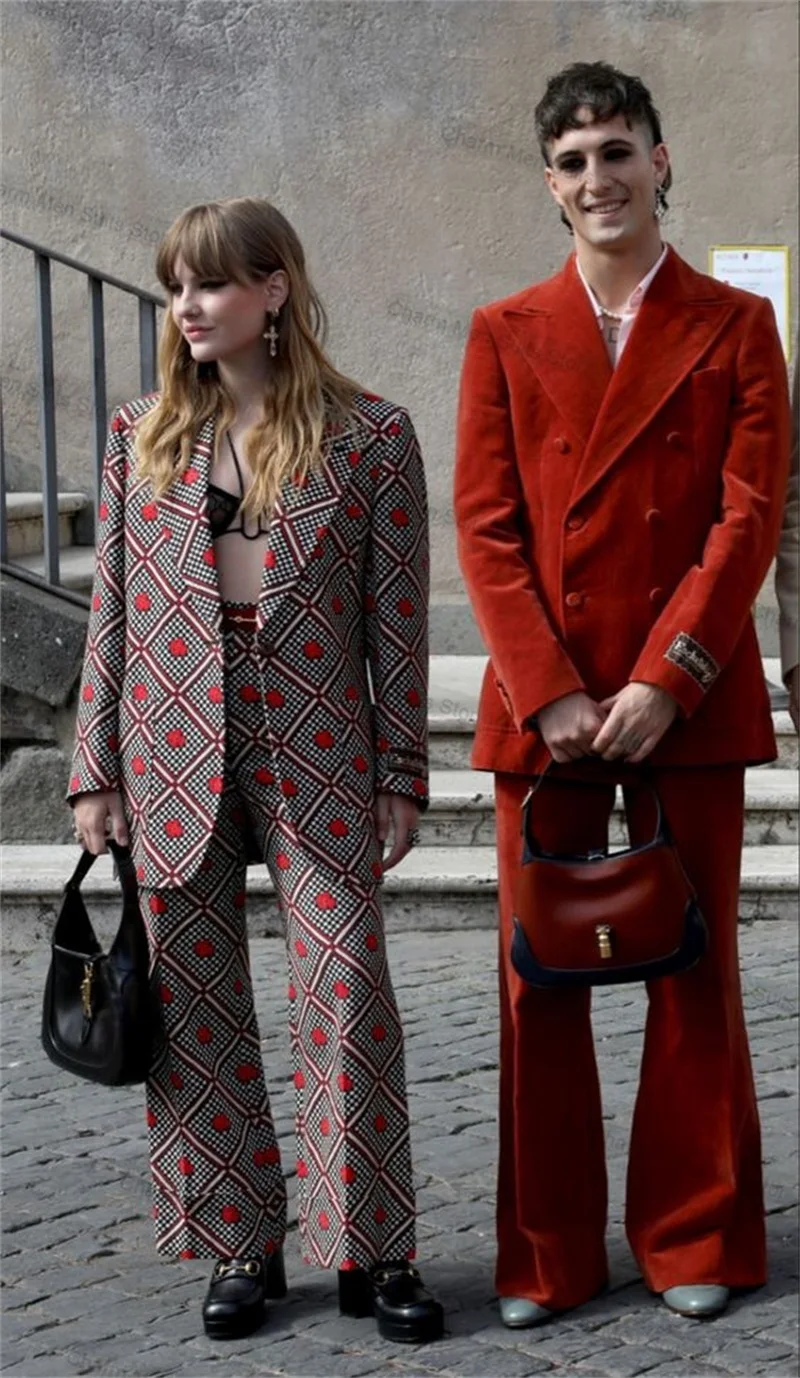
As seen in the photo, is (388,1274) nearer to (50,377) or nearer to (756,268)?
(50,377)

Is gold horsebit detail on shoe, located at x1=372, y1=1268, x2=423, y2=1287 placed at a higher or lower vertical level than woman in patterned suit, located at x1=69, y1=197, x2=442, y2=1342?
lower

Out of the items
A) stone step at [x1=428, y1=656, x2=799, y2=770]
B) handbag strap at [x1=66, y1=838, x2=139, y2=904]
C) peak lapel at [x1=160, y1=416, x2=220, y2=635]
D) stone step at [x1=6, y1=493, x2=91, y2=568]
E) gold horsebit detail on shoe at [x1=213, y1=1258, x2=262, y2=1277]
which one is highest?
peak lapel at [x1=160, y1=416, x2=220, y2=635]

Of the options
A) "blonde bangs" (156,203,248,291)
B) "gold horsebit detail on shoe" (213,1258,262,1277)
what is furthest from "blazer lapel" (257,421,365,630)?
"gold horsebit detail on shoe" (213,1258,262,1277)

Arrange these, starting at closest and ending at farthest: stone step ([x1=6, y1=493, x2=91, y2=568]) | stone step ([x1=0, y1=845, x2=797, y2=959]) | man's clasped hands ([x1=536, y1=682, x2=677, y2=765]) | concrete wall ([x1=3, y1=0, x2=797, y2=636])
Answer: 1. man's clasped hands ([x1=536, y1=682, x2=677, y2=765])
2. stone step ([x1=0, y1=845, x2=797, y2=959])
3. stone step ([x1=6, y1=493, x2=91, y2=568])
4. concrete wall ([x1=3, y1=0, x2=797, y2=636])

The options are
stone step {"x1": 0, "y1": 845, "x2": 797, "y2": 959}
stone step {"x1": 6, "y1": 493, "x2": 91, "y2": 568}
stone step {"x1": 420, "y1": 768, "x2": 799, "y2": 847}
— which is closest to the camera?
stone step {"x1": 0, "y1": 845, "x2": 797, "y2": 959}

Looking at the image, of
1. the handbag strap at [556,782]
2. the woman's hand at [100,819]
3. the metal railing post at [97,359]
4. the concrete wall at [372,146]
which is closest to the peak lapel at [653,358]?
the handbag strap at [556,782]

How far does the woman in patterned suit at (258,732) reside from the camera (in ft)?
12.5

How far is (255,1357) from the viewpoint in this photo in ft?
12.4

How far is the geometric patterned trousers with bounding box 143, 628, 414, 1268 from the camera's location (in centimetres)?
382

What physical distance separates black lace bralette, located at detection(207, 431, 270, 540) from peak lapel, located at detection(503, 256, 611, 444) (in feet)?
1.64

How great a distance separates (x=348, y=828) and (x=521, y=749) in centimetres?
30

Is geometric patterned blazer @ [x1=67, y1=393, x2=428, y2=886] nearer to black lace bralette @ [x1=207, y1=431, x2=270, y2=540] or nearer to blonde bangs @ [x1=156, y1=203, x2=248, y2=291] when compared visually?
black lace bralette @ [x1=207, y1=431, x2=270, y2=540]

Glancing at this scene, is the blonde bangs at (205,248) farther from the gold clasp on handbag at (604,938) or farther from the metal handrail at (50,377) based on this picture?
the metal handrail at (50,377)

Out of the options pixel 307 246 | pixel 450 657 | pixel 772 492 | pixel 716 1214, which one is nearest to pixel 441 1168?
pixel 716 1214
